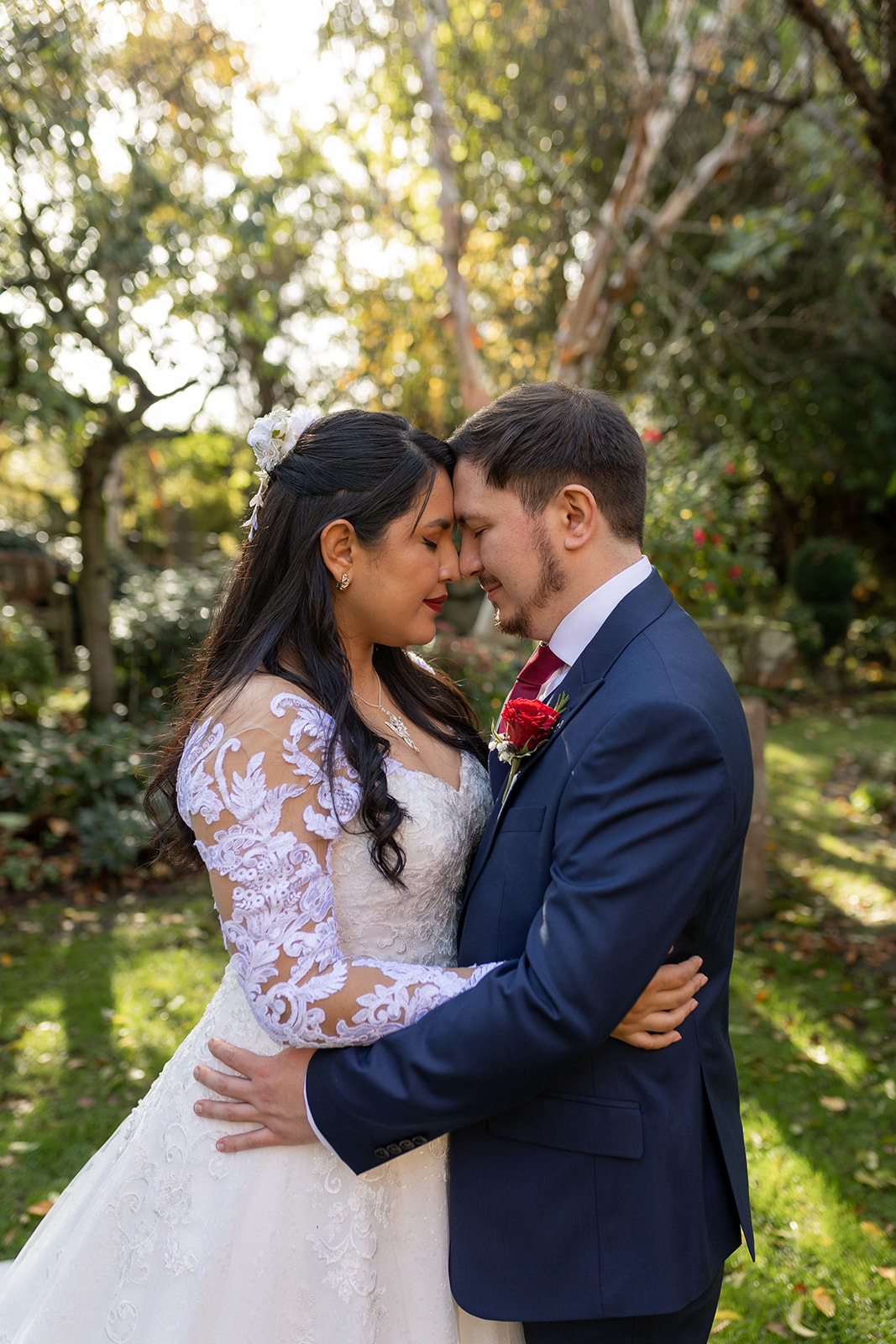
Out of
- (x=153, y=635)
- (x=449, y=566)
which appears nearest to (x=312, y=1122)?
(x=449, y=566)

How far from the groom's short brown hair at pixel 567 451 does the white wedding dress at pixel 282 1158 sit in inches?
24.5

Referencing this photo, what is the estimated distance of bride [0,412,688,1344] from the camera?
1.68m

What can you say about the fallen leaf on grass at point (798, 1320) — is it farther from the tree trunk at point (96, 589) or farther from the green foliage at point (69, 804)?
the tree trunk at point (96, 589)

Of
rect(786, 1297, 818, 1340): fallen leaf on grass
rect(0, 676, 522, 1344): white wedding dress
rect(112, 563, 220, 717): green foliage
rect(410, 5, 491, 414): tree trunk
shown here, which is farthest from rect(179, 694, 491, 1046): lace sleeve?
rect(410, 5, 491, 414): tree trunk

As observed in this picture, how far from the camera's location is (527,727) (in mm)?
1742

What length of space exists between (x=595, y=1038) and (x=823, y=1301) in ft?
7.45

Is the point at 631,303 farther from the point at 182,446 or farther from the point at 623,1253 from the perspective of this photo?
the point at 623,1253

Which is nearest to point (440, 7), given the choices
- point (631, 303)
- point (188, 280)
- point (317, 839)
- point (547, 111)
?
point (547, 111)

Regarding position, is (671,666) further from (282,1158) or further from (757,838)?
(757,838)

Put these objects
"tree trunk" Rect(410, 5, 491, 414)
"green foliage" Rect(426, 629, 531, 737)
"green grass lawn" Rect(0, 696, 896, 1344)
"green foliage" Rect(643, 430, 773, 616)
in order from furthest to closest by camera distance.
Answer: "tree trunk" Rect(410, 5, 491, 414)
"green foliage" Rect(426, 629, 531, 737)
"green foliage" Rect(643, 430, 773, 616)
"green grass lawn" Rect(0, 696, 896, 1344)

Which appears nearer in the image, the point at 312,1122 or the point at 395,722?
the point at 312,1122

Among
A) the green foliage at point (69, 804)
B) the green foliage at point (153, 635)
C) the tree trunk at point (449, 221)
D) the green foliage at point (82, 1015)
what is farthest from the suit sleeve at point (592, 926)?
the tree trunk at point (449, 221)

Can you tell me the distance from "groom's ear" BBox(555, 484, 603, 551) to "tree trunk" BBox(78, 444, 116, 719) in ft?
21.4

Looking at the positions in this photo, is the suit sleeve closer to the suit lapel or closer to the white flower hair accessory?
the suit lapel
